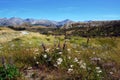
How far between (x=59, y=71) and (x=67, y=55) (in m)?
2.04

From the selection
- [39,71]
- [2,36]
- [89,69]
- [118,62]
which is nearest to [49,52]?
[39,71]

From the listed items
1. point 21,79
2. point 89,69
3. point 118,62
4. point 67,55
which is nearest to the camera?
point 21,79

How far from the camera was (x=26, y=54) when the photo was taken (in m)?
15.2

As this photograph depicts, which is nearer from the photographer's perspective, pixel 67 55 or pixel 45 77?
pixel 45 77

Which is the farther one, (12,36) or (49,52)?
(12,36)

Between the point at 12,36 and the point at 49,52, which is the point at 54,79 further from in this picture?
the point at 12,36

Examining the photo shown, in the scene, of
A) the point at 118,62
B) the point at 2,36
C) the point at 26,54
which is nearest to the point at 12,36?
the point at 2,36

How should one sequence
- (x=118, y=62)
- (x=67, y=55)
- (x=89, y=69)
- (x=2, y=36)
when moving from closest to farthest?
(x=89, y=69) < (x=67, y=55) < (x=118, y=62) < (x=2, y=36)

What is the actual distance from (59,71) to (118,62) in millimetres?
4566

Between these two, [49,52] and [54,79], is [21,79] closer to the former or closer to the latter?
[54,79]

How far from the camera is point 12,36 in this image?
100 ft

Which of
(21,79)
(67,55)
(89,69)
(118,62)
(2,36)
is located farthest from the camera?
(2,36)

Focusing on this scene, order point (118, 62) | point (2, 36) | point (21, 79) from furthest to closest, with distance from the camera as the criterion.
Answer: point (2, 36) → point (118, 62) → point (21, 79)

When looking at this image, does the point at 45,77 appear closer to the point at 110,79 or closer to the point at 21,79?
the point at 21,79
